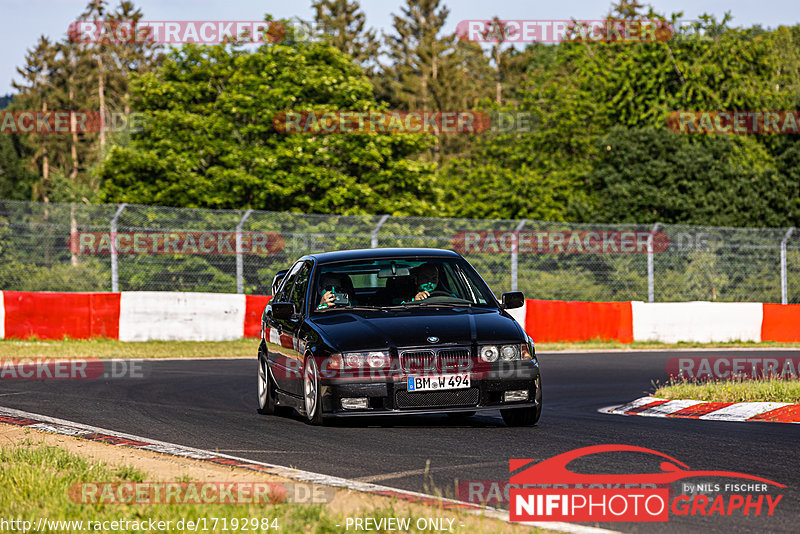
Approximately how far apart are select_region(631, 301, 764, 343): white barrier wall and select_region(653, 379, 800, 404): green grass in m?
10.7

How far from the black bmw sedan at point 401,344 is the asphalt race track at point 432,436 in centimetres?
26

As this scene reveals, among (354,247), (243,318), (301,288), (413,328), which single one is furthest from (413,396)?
(354,247)

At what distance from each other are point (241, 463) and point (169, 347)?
1347cm

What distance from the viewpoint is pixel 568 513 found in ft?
18.1

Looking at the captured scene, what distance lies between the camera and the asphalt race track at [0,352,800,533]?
673 centimetres

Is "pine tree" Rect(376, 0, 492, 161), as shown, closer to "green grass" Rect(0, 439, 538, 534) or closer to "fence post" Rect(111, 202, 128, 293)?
"fence post" Rect(111, 202, 128, 293)

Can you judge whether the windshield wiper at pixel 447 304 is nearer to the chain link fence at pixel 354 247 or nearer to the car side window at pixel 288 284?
the car side window at pixel 288 284

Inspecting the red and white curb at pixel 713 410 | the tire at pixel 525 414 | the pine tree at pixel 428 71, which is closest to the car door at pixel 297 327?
the tire at pixel 525 414

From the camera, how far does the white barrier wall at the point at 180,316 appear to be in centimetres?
2091

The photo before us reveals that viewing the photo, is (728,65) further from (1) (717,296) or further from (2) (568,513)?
(2) (568,513)

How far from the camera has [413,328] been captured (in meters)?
8.99

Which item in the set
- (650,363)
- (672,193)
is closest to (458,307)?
(650,363)

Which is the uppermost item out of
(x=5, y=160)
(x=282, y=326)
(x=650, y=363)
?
(x=5, y=160)

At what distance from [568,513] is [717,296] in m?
20.8
